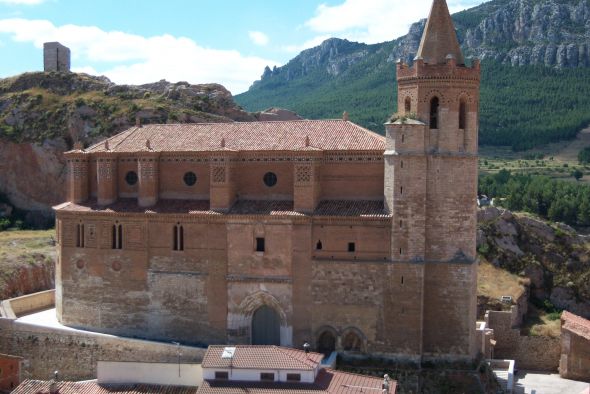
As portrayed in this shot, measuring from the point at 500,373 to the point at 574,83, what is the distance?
8853cm

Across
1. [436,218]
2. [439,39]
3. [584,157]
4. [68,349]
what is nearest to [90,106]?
[68,349]

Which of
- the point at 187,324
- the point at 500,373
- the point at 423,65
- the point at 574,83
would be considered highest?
the point at 574,83

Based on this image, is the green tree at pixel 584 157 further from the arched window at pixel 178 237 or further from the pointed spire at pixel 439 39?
the arched window at pixel 178 237

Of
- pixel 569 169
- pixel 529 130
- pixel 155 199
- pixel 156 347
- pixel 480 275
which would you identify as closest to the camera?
pixel 156 347

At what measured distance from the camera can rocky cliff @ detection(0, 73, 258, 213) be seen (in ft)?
190

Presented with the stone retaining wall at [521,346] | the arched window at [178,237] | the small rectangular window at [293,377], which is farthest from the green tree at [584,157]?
the small rectangular window at [293,377]

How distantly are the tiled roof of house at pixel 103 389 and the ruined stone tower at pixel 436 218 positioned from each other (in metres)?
9.05

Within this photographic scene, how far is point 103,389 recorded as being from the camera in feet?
87.8

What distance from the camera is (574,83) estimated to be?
10969cm

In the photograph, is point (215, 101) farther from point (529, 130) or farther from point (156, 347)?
point (529, 130)

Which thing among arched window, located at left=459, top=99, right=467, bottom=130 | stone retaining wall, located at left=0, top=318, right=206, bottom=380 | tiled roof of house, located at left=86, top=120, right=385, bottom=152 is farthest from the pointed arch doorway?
arched window, located at left=459, top=99, right=467, bottom=130

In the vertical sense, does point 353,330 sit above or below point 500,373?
above

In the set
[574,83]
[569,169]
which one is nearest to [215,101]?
[569,169]

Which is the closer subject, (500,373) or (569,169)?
(500,373)
